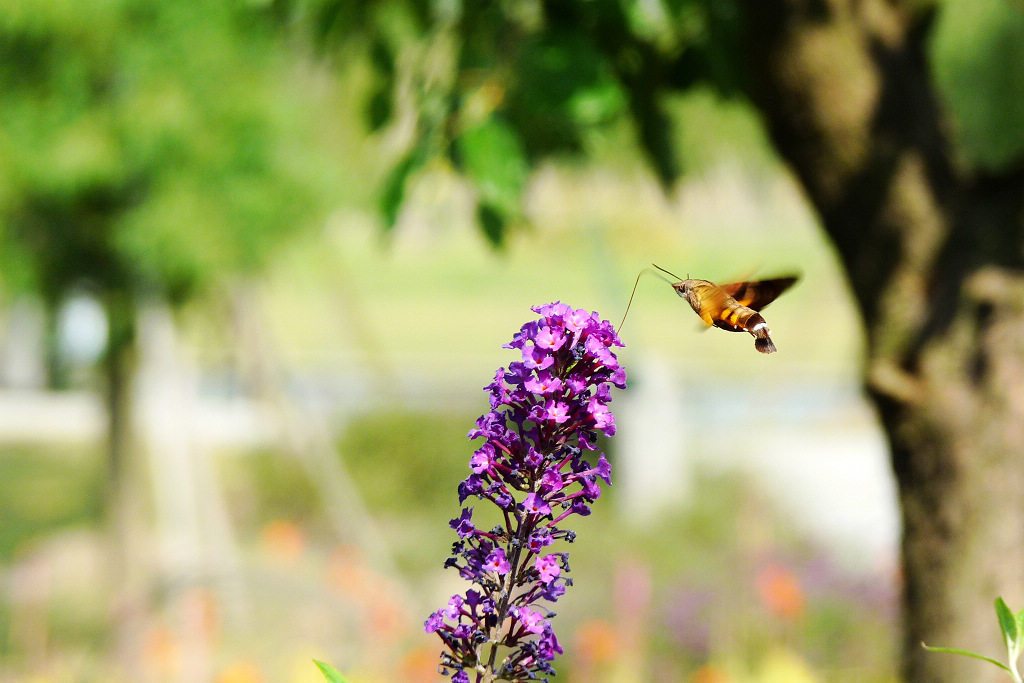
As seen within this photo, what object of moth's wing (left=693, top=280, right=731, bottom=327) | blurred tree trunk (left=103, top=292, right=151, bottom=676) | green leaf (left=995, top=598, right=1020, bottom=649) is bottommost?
green leaf (left=995, top=598, right=1020, bottom=649)

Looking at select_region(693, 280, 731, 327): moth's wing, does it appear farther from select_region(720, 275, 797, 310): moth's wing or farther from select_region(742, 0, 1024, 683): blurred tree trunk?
select_region(742, 0, 1024, 683): blurred tree trunk

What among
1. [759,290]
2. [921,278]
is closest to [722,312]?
[759,290]

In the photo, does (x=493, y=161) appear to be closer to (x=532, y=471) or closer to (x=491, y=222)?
(x=491, y=222)

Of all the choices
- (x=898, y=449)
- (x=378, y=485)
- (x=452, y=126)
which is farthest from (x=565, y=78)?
(x=378, y=485)

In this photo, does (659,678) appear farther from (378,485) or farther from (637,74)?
(378,485)

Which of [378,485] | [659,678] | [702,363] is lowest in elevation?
[659,678]

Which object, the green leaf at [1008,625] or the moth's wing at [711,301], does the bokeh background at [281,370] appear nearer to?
the moth's wing at [711,301]

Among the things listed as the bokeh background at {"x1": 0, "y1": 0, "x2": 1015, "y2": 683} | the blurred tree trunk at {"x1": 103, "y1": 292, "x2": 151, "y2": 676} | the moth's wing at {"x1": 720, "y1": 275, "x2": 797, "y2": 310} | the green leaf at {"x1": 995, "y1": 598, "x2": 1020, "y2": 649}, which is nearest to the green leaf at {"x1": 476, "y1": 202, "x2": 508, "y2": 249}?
the bokeh background at {"x1": 0, "y1": 0, "x2": 1015, "y2": 683}
